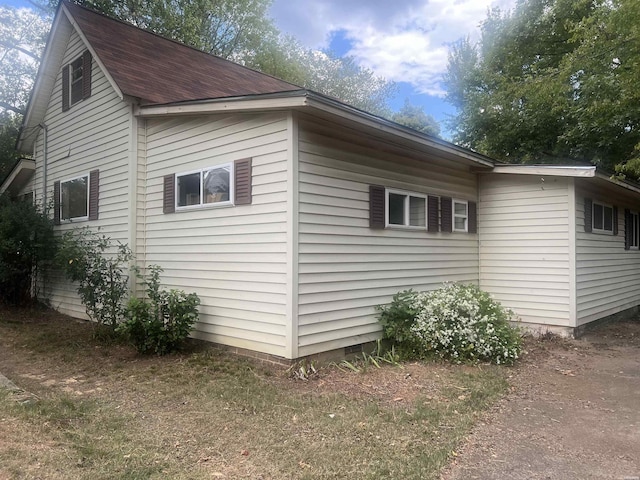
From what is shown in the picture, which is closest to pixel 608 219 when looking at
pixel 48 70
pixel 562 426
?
pixel 562 426

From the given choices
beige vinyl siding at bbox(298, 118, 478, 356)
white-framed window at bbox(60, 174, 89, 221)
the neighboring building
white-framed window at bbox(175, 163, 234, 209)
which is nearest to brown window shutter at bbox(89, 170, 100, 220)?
the neighboring building

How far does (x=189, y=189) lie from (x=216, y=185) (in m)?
0.70

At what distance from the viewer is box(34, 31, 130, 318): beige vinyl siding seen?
823 cm

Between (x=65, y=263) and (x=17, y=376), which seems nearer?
(x=17, y=376)

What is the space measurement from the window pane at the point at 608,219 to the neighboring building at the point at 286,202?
0.05 meters

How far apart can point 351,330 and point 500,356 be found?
2.14m

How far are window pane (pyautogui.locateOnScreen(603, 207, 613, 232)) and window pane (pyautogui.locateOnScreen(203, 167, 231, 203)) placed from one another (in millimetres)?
8250

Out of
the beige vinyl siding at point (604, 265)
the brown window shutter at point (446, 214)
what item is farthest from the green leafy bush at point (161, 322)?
the beige vinyl siding at point (604, 265)

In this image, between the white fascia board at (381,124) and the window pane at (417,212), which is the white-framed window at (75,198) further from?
the window pane at (417,212)

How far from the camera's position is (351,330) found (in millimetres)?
6457

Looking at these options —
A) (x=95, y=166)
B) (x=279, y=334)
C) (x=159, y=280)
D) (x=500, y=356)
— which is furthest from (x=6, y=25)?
(x=500, y=356)

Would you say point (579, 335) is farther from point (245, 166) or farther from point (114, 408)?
point (114, 408)

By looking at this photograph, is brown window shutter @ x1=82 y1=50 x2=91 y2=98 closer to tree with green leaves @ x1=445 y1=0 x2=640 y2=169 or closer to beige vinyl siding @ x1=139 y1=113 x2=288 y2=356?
beige vinyl siding @ x1=139 y1=113 x2=288 y2=356

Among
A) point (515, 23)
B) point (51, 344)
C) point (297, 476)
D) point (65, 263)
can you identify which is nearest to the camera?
point (297, 476)
